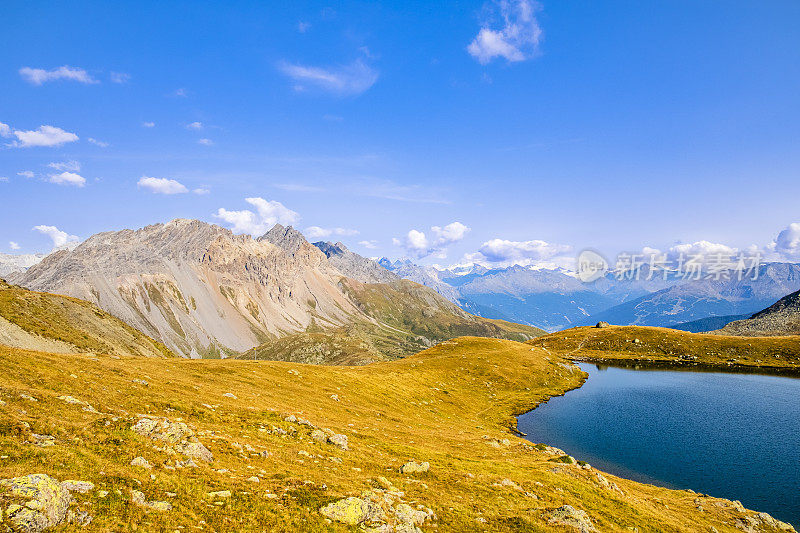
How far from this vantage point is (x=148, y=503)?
701 inches

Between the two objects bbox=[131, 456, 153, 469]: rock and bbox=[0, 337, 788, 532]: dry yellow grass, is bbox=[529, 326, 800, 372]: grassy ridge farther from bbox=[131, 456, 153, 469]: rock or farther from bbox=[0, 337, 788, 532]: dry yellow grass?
bbox=[131, 456, 153, 469]: rock

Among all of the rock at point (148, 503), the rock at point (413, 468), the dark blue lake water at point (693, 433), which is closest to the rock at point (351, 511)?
the rock at point (148, 503)

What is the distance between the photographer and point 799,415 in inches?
3529

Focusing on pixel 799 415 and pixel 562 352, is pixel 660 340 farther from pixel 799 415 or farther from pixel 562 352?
pixel 799 415

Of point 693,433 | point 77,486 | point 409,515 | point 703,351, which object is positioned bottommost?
point 693,433

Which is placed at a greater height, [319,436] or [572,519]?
[319,436]

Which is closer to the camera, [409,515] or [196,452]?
[409,515]

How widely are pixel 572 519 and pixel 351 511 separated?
17.3 meters

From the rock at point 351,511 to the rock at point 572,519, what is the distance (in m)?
14.2

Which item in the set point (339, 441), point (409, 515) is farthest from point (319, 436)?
point (409, 515)

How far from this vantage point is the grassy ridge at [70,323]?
89.4 meters

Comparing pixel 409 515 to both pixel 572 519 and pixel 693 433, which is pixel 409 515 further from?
pixel 693 433

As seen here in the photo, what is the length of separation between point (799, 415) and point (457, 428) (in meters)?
86.2

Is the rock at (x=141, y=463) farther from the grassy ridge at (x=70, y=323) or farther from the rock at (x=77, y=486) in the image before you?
the grassy ridge at (x=70, y=323)
